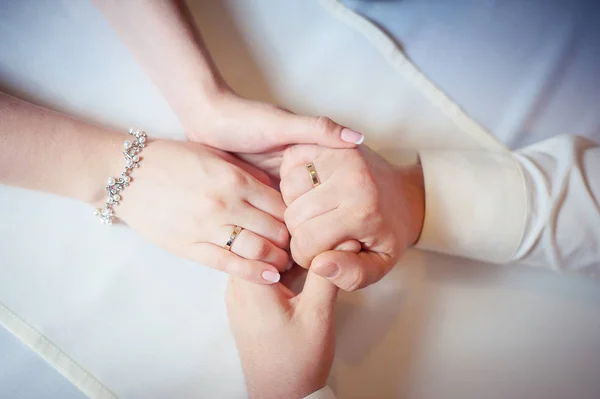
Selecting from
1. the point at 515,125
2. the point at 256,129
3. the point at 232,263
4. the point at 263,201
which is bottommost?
the point at 232,263

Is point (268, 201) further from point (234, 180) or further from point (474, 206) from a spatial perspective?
point (474, 206)

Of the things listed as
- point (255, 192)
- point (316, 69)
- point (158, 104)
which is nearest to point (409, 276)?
point (255, 192)

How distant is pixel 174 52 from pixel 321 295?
0.52m

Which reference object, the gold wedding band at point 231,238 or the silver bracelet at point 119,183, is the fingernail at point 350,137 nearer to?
the gold wedding band at point 231,238

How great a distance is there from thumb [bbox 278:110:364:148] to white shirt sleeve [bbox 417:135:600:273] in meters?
0.16

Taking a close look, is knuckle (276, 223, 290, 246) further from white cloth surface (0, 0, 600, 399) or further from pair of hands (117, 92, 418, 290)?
white cloth surface (0, 0, 600, 399)

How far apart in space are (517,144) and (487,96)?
12 cm

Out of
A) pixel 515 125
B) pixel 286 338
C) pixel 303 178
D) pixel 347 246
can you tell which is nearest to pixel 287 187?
pixel 303 178

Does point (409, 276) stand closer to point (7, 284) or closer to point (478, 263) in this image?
point (478, 263)

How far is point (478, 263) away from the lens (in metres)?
0.77

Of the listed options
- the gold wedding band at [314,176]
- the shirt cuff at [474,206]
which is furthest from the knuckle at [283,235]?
the shirt cuff at [474,206]

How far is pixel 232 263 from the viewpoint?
68 centimetres

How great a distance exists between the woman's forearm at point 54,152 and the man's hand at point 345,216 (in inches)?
13.3

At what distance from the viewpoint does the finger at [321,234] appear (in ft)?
2.08
